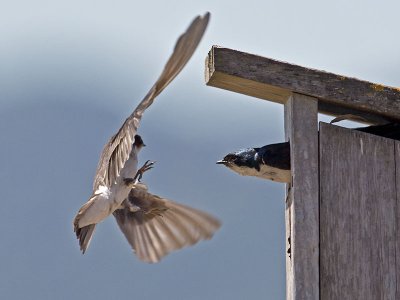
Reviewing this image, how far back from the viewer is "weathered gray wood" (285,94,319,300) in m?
4.85

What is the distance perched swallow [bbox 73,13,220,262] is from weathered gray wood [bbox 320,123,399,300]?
0.38 meters

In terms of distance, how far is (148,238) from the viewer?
564cm

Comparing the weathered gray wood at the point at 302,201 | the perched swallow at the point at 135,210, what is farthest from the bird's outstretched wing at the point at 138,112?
the weathered gray wood at the point at 302,201

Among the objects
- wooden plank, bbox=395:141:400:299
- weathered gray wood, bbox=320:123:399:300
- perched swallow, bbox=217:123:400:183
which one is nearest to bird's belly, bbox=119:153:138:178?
perched swallow, bbox=217:123:400:183

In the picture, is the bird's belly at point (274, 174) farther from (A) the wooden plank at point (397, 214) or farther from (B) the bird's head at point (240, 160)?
(A) the wooden plank at point (397, 214)

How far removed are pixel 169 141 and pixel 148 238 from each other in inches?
1578

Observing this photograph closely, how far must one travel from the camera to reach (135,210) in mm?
5805

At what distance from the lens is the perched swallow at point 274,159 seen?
201 inches

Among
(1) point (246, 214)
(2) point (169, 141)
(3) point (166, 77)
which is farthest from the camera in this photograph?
(2) point (169, 141)

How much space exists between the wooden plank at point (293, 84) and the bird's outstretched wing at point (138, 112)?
0.21 meters

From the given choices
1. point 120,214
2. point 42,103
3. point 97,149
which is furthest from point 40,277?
point 120,214

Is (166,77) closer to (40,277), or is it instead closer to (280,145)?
(280,145)

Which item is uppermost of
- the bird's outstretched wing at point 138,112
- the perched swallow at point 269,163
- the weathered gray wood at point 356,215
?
the bird's outstretched wing at point 138,112

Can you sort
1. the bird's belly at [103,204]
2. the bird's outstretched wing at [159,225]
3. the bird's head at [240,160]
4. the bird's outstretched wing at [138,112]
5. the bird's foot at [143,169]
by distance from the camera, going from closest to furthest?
the bird's outstretched wing at [138,112]
the bird's head at [240,160]
the bird's outstretched wing at [159,225]
the bird's belly at [103,204]
the bird's foot at [143,169]
